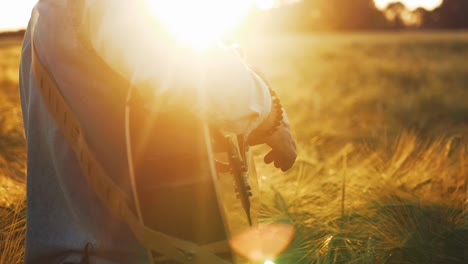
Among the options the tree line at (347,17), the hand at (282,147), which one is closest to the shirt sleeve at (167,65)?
the hand at (282,147)

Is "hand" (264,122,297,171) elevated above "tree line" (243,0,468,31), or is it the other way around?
"hand" (264,122,297,171)

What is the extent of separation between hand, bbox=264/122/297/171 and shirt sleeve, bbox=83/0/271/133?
0.80ft

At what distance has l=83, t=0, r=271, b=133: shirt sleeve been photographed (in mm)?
1184

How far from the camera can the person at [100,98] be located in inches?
47.0

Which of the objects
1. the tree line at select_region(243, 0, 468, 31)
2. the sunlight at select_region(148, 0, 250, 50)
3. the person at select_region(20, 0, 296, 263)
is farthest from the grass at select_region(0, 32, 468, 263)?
the tree line at select_region(243, 0, 468, 31)

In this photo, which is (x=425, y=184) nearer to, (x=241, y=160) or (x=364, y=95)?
(x=241, y=160)

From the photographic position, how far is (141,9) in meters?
1.21

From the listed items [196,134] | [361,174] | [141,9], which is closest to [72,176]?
[196,134]

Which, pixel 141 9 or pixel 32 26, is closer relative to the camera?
pixel 141 9

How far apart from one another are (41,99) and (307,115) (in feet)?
17.1

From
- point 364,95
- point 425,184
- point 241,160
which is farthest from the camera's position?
point 364,95

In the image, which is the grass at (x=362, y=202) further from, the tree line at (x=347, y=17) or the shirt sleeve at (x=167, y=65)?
the tree line at (x=347, y=17)

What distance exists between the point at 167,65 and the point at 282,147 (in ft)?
1.47

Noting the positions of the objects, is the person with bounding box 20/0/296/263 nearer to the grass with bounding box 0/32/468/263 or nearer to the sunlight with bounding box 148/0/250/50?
the sunlight with bounding box 148/0/250/50
